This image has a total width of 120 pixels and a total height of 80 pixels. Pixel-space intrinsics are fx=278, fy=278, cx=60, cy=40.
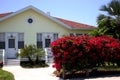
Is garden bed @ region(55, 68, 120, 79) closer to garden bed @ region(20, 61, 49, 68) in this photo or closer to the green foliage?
garden bed @ region(20, 61, 49, 68)

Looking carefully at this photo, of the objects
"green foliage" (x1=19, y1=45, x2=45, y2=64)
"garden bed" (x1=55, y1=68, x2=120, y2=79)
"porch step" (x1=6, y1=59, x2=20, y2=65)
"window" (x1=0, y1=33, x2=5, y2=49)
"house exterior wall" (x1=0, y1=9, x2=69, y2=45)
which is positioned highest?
"house exterior wall" (x1=0, y1=9, x2=69, y2=45)

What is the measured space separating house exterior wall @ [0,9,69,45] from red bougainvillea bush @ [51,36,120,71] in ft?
42.5

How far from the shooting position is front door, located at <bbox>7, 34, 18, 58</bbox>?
28.2 meters

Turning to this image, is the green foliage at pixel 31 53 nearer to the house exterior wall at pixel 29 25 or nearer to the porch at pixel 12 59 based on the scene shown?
the porch at pixel 12 59

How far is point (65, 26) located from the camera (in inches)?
1160

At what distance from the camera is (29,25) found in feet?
94.1

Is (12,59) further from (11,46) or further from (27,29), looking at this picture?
(27,29)

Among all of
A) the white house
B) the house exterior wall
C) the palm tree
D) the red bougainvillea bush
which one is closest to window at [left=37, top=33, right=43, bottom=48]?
the white house

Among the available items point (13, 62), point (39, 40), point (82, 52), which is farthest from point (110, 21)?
point (82, 52)

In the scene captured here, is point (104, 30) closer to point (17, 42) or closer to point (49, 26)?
point (49, 26)

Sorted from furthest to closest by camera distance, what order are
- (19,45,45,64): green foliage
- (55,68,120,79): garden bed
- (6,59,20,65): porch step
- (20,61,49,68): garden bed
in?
(6,59,20,65): porch step
(19,45,45,64): green foliage
(20,61,49,68): garden bed
(55,68,120,79): garden bed

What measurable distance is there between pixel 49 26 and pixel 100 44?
13.7 m

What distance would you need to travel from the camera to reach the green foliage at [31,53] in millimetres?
25322

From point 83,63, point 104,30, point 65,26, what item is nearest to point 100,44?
point 83,63
